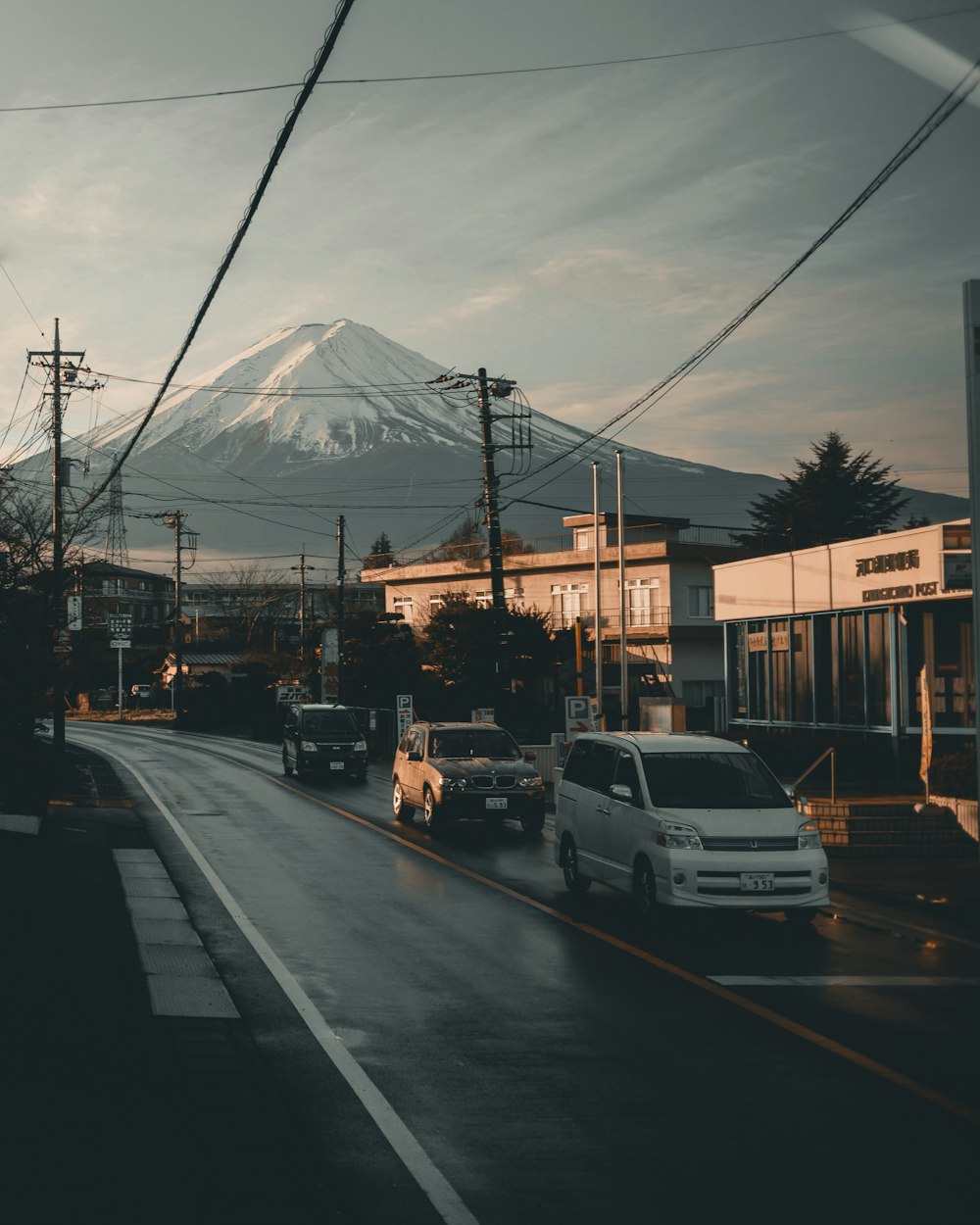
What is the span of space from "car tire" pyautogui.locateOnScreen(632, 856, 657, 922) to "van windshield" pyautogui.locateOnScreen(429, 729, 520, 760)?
398 inches

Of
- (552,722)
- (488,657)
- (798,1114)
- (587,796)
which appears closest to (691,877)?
(587,796)

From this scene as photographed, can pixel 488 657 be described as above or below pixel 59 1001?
above

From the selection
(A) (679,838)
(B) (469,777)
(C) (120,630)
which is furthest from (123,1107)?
(C) (120,630)

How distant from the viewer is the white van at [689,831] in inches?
507

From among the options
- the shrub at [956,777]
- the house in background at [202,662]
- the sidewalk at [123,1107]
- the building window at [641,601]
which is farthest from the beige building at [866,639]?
the house in background at [202,662]

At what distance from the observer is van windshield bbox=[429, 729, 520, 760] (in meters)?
23.7

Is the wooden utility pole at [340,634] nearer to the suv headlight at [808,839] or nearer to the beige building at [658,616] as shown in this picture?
the beige building at [658,616]

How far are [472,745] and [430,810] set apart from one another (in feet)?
5.51

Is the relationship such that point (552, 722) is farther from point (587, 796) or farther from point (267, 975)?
point (267, 975)

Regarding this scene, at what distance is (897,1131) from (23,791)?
58.1 feet

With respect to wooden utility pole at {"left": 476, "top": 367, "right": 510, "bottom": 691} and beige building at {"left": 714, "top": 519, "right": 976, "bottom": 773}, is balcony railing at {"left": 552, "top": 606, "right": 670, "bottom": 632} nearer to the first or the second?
wooden utility pole at {"left": 476, "top": 367, "right": 510, "bottom": 691}

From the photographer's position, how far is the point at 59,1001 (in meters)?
9.55

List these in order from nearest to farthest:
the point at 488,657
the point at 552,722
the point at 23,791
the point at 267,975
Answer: the point at 267,975
the point at 23,791
the point at 488,657
the point at 552,722

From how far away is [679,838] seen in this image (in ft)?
42.8
